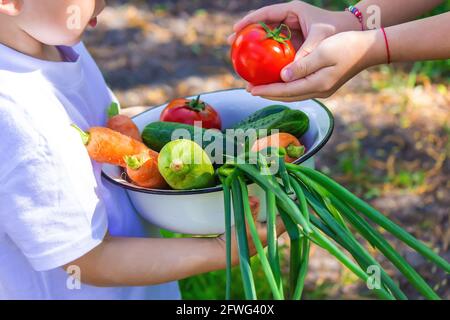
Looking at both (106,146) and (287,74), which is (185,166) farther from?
(287,74)

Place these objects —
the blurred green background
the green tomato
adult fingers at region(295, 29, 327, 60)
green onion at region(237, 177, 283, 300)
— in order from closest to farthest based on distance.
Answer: green onion at region(237, 177, 283, 300) → the green tomato → adult fingers at region(295, 29, 327, 60) → the blurred green background

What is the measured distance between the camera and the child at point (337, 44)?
1175mm

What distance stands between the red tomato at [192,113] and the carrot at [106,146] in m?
0.14

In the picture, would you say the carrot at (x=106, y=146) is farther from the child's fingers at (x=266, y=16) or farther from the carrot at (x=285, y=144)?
the child's fingers at (x=266, y=16)

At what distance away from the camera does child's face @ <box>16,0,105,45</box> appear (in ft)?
3.49

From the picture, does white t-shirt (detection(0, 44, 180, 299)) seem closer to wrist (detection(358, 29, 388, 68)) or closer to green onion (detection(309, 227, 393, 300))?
green onion (detection(309, 227, 393, 300))

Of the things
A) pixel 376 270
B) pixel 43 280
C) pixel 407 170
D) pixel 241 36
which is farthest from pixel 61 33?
pixel 407 170

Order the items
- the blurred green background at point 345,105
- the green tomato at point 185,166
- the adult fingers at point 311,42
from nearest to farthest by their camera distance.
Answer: the green tomato at point 185,166 → the adult fingers at point 311,42 → the blurred green background at point 345,105

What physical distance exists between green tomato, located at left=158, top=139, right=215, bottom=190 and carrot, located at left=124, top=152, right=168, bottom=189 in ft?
0.13

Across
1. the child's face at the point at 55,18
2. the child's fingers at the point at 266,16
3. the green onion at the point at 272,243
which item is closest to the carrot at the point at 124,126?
the child's face at the point at 55,18

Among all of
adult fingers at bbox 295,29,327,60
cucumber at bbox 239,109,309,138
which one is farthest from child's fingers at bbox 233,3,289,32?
cucumber at bbox 239,109,309,138

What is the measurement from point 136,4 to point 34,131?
2.56 metres

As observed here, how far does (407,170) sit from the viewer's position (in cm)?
235
